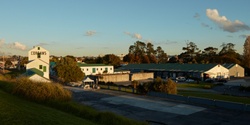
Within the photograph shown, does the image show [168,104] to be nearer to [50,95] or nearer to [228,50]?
[50,95]

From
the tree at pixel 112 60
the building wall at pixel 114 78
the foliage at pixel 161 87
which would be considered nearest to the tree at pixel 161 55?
the tree at pixel 112 60

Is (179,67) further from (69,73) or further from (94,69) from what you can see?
(69,73)

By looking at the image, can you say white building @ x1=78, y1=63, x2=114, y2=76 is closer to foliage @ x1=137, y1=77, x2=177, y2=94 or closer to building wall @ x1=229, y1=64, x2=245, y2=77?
building wall @ x1=229, y1=64, x2=245, y2=77

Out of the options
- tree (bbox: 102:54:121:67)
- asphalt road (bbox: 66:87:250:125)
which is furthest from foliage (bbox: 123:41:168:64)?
asphalt road (bbox: 66:87:250:125)

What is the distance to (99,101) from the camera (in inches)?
1188

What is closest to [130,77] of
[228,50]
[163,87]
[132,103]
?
[163,87]

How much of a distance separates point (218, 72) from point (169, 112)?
5091 centimetres

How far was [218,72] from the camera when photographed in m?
69.6

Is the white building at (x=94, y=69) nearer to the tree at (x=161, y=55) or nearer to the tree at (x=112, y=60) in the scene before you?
the tree at (x=112, y=60)

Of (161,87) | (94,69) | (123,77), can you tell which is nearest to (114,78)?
(123,77)

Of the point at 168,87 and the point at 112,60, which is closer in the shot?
the point at 168,87

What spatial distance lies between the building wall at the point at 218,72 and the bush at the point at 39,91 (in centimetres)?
5278

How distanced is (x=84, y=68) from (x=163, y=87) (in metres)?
41.4

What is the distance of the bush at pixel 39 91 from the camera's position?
19250 millimetres
